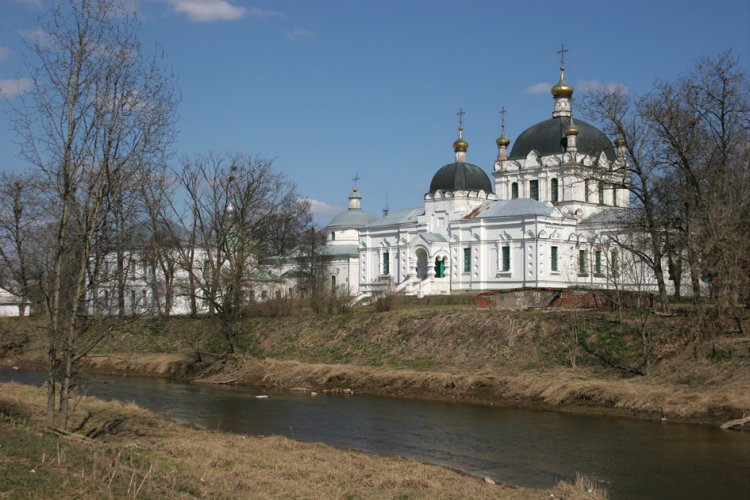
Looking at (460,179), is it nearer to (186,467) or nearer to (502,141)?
(502,141)

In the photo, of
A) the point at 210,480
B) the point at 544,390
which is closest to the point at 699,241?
the point at 544,390

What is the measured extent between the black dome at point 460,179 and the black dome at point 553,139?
10.3 ft

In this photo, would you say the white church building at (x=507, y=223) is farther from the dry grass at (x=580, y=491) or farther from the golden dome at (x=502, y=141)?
the dry grass at (x=580, y=491)

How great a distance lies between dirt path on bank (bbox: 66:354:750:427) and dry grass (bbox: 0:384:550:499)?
5.32 m

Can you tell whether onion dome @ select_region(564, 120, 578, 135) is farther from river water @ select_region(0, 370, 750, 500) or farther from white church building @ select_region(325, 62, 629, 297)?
river water @ select_region(0, 370, 750, 500)

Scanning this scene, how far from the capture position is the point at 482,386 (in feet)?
90.9

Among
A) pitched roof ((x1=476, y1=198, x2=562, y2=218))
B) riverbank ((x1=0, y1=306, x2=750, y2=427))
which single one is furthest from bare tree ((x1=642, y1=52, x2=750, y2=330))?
pitched roof ((x1=476, y1=198, x2=562, y2=218))

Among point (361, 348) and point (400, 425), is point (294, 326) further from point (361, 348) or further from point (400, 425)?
point (400, 425)

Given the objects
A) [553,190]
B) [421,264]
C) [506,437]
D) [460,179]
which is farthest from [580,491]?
[553,190]

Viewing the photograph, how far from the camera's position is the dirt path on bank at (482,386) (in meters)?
22.7

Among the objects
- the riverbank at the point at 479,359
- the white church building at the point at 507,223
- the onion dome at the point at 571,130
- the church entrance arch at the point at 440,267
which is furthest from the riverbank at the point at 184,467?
the onion dome at the point at 571,130

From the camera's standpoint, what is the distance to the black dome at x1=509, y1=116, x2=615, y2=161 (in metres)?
60.8

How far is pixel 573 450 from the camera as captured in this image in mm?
18719

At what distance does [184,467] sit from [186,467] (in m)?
0.04
